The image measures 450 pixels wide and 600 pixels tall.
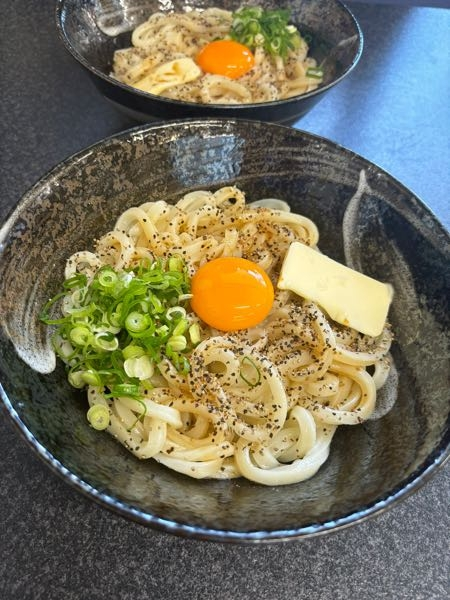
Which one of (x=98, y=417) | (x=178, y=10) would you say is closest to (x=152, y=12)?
(x=178, y=10)

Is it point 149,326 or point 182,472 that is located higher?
point 149,326

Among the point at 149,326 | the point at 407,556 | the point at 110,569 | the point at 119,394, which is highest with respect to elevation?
the point at 149,326

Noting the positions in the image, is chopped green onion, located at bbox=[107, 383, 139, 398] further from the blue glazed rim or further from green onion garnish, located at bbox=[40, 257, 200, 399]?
the blue glazed rim

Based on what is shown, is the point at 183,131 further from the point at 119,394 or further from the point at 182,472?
the point at 182,472

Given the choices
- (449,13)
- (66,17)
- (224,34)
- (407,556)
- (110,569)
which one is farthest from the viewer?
(449,13)

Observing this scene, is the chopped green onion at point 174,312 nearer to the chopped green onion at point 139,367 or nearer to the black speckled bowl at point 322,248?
the chopped green onion at point 139,367

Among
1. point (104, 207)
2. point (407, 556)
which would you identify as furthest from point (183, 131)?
point (407, 556)

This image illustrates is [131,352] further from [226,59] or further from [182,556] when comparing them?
[226,59]
